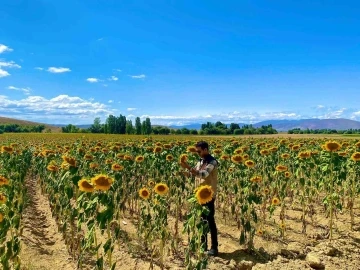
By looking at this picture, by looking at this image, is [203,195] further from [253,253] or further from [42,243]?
[42,243]

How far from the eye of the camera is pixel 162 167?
11023mm

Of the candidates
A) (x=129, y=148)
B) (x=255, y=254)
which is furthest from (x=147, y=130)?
(x=255, y=254)

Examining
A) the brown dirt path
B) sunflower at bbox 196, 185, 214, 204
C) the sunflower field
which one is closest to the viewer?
the sunflower field

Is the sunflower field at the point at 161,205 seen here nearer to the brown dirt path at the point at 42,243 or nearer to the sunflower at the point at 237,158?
the sunflower at the point at 237,158

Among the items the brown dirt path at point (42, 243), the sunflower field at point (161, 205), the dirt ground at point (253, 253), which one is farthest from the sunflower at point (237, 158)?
the brown dirt path at point (42, 243)

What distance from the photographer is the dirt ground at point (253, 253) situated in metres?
6.30

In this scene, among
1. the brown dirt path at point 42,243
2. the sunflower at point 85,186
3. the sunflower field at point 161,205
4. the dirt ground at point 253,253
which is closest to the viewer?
the sunflower at point 85,186

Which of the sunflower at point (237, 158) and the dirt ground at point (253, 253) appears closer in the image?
the dirt ground at point (253, 253)

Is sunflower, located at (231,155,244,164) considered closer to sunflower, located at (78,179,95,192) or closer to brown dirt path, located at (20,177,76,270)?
brown dirt path, located at (20,177,76,270)

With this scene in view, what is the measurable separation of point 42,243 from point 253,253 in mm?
4273

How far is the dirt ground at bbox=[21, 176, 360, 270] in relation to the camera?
630 cm

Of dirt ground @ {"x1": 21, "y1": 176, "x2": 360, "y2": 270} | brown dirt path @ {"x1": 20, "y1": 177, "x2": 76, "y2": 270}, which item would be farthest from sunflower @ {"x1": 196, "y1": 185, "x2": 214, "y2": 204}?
brown dirt path @ {"x1": 20, "y1": 177, "x2": 76, "y2": 270}

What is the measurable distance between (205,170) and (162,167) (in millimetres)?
4429

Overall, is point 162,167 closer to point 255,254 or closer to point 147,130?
point 255,254
